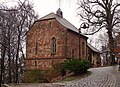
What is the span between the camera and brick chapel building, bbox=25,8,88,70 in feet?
123

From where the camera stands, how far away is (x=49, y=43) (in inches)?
1524

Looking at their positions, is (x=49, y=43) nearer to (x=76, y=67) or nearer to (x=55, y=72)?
(x=55, y=72)

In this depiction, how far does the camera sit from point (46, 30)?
3962 cm

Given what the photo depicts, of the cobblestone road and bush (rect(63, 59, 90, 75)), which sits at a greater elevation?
bush (rect(63, 59, 90, 75))

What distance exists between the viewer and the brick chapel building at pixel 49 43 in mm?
37469

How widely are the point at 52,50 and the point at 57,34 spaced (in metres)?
2.80

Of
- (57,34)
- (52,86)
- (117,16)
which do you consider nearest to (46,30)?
(57,34)

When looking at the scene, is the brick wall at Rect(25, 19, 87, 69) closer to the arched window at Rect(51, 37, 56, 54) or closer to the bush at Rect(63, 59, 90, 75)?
the arched window at Rect(51, 37, 56, 54)

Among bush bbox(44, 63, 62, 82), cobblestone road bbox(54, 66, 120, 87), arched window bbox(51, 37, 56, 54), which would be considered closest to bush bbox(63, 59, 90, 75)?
cobblestone road bbox(54, 66, 120, 87)

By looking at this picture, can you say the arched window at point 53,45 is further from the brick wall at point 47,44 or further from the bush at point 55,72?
the bush at point 55,72

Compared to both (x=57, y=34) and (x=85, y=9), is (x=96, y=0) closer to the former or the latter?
(x=85, y=9)

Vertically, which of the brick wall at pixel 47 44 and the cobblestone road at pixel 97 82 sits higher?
the brick wall at pixel 47 44

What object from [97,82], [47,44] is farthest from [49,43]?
[97,82]

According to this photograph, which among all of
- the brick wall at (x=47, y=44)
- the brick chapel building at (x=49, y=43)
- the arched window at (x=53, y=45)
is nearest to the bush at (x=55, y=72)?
the brick chapel building at (x=49, y=43)
